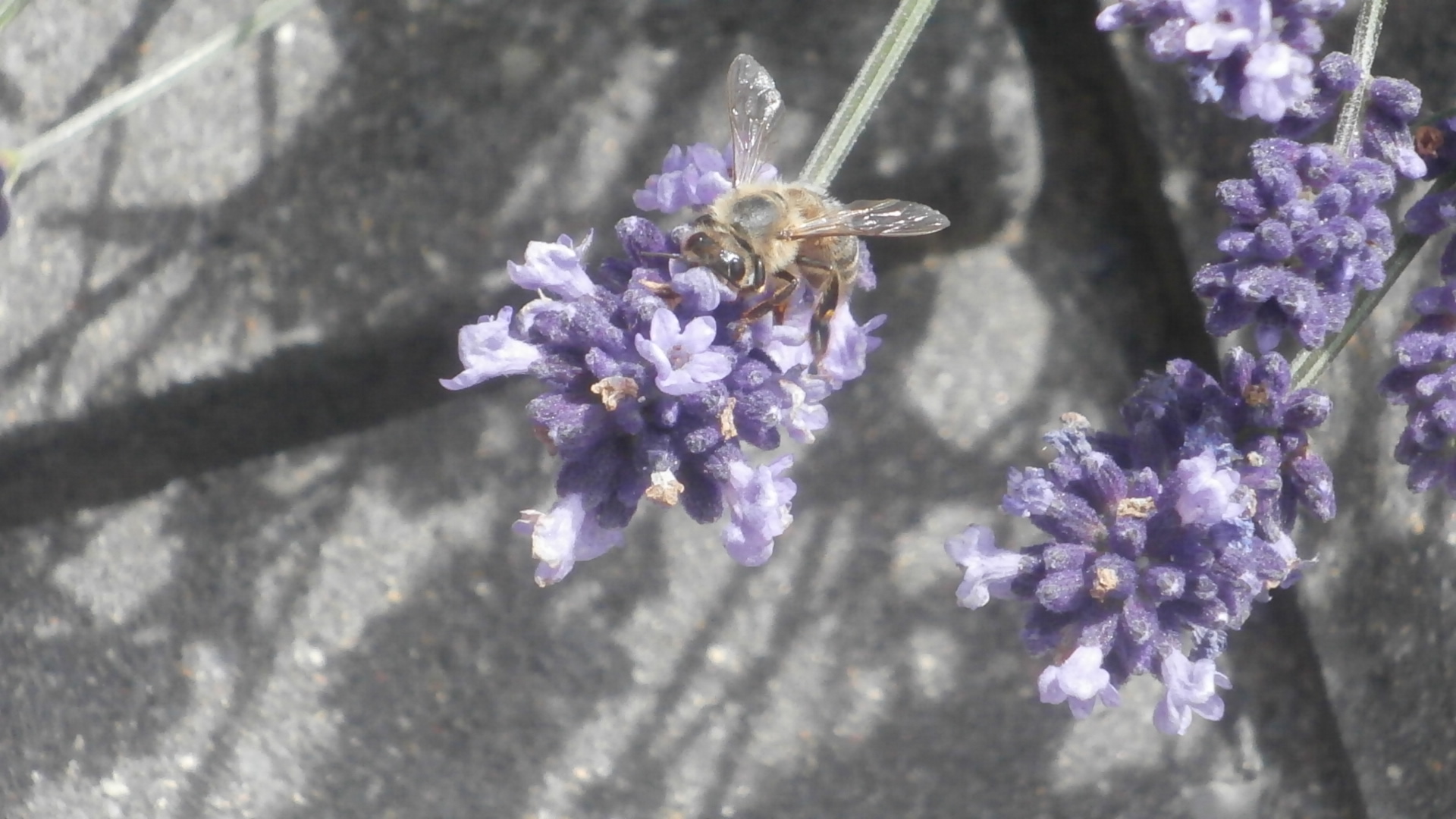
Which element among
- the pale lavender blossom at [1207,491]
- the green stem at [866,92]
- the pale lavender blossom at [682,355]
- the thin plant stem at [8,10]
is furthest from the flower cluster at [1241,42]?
the thin plant stem at [8,10]

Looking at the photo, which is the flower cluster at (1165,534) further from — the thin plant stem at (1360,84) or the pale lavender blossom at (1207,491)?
the thin plant stem at (1360,84)

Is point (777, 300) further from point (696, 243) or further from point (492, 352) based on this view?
point (492, 352)

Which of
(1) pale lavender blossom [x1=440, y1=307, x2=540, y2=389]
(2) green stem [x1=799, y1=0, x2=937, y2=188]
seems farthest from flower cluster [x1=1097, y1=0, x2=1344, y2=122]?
(1) pale lavender blossom [x1=440, y1=307, x2=540, y2=389]

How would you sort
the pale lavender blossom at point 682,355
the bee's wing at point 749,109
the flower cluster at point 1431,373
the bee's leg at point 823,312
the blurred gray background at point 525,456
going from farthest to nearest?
1. the blurred gray background at point 525,456
2. the bee's wing at point 749,109
3. the bee's leg at point 823,312
4. the flower cluster at point 1431,373
5. the pale lavender blossom at point 682,355

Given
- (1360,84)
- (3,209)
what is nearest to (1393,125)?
(1360,84)

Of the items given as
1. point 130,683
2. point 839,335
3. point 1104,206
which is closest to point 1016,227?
point 1104,206

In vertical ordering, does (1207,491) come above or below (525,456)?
above
